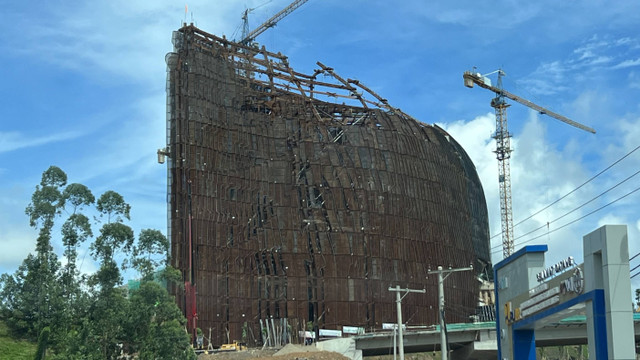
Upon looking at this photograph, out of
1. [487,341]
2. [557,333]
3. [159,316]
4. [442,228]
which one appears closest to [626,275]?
[159,316]

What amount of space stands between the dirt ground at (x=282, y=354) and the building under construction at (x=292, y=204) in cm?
1117

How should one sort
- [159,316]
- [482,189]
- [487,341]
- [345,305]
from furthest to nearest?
[482,189]
[345,305]
[487,341]
[159,316]

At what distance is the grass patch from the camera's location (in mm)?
90875

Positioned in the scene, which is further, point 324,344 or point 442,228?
point 442,228

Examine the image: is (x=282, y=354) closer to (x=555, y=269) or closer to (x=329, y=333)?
(x=329, y=333)

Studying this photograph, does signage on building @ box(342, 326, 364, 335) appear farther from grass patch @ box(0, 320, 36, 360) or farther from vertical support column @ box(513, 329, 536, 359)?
vertical support column @ box(513, 329, 536, 359)

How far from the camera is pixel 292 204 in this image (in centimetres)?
13038

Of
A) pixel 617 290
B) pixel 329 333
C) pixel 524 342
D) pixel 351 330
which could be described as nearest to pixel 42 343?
pixel 329 333

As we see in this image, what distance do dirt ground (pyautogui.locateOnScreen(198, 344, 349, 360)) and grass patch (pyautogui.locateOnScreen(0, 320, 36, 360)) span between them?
19621 millimetres

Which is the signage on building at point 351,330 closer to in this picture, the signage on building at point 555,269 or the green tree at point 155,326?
the green tree at point 155,326

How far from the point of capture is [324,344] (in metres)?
115

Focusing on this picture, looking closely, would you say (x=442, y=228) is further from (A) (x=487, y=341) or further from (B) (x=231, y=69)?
(B) (x=231, y=69)

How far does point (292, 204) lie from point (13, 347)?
49.4m

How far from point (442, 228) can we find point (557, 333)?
4064cm
